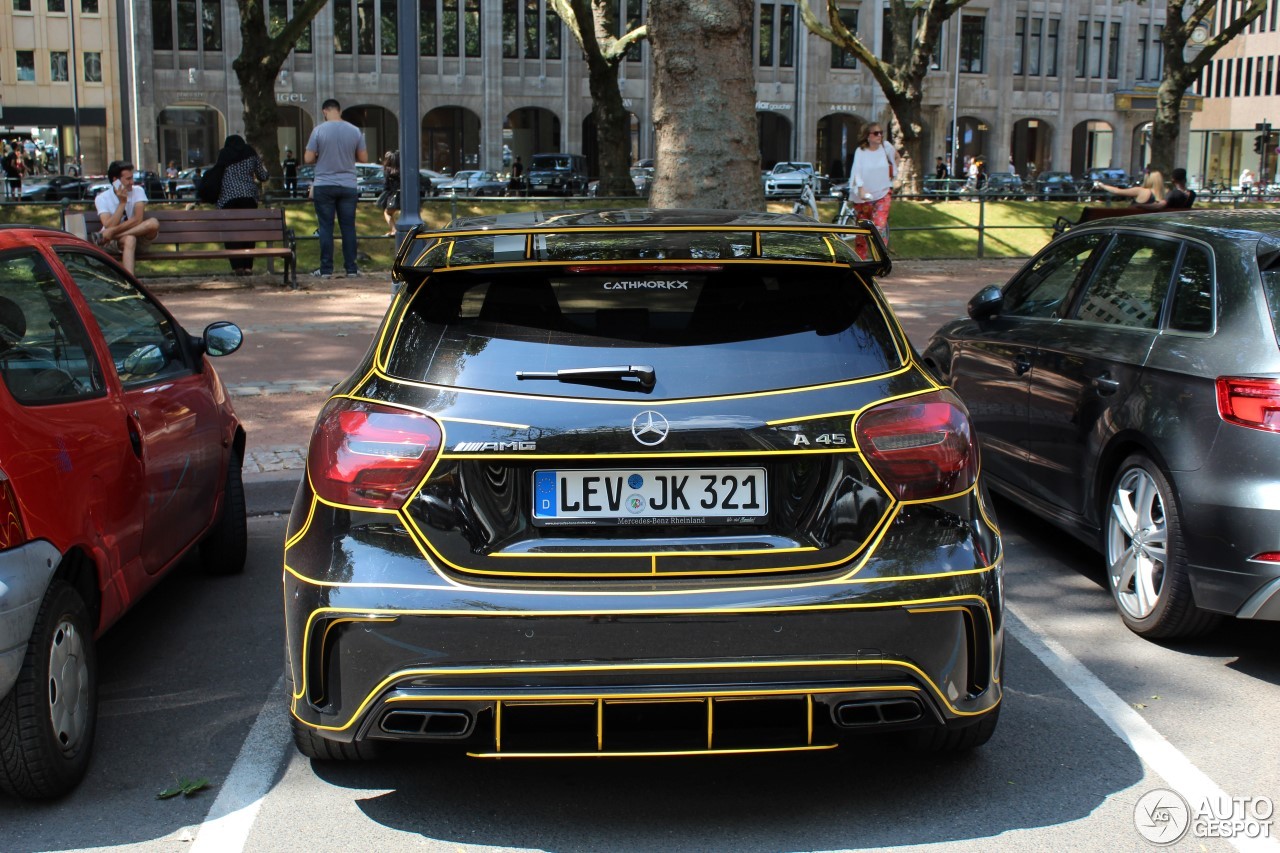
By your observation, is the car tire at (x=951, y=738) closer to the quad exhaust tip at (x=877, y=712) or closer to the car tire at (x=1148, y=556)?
the quad exhaust tip at (x=877, y=712)

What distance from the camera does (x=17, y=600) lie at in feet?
11.8

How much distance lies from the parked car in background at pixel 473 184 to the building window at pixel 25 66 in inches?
1076

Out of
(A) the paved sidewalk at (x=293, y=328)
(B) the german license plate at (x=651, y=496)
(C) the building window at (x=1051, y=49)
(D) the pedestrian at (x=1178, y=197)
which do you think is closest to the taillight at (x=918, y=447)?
(B) the german license plate at (x=651, y=496)

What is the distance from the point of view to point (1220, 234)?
5.42m

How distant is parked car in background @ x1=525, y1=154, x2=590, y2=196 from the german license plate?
153 feet

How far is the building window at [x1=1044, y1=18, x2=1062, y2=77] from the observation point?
7594 centimetres

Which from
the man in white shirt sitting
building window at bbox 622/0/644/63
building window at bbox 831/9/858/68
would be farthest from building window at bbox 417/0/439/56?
the man in white shirt sitting

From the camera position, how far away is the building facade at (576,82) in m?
63.5

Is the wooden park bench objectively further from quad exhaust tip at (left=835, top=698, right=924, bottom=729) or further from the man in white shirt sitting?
quad exhaust tip at (left=835, top=698, right=924, bottom=729)

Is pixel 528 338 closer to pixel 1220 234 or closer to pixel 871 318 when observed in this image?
pixel 871 318

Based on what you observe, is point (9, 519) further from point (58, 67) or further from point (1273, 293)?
point (58, 67)

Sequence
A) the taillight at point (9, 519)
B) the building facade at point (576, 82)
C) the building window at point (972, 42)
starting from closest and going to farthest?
the taillight at point (9, 519) → the building facade at point (576, 82) → the building window at point (972, 42)

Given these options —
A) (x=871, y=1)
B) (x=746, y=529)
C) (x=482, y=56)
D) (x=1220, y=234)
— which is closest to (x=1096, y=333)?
(x=1220, y=234)

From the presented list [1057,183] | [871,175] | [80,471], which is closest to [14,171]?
[1057,183]
